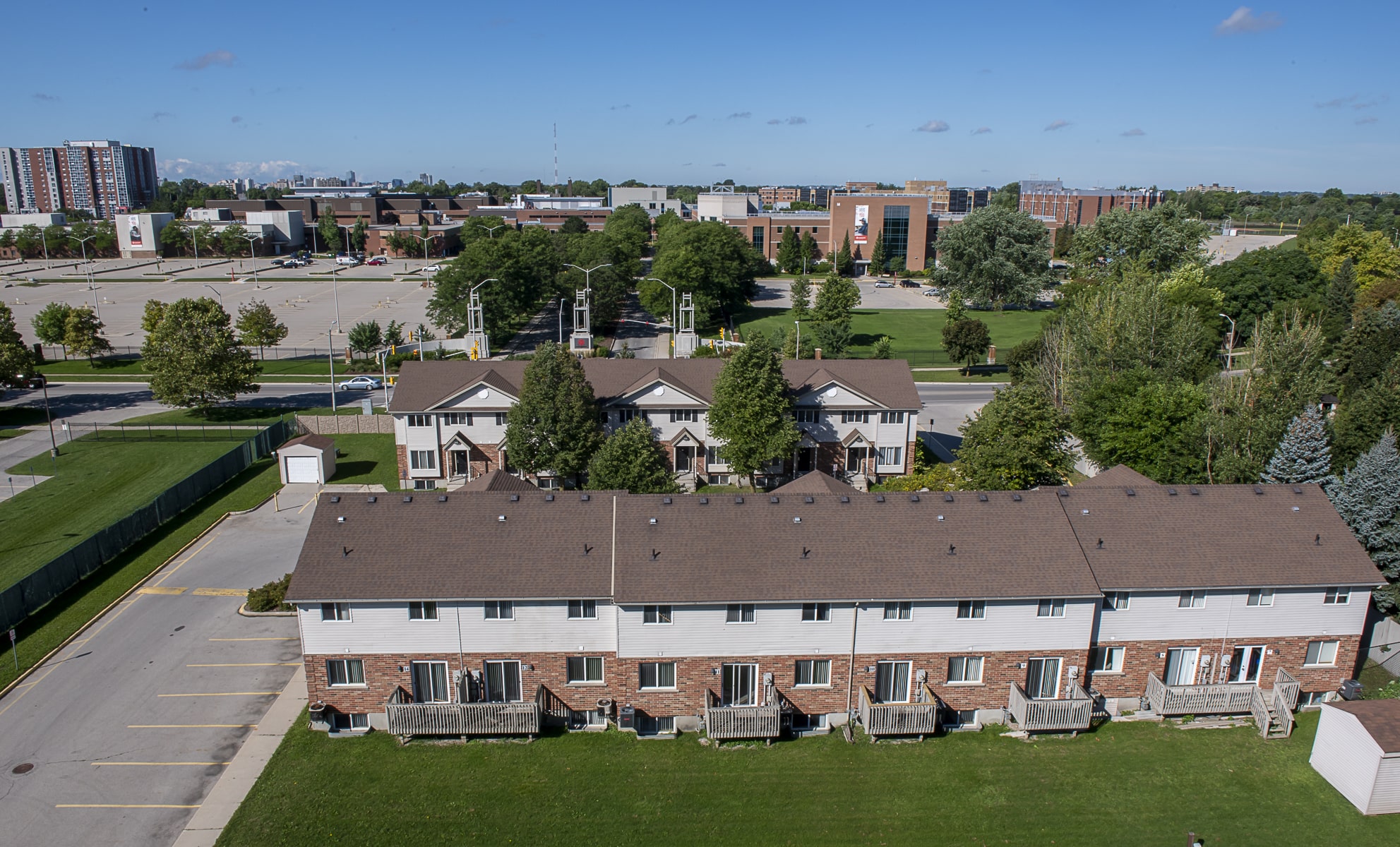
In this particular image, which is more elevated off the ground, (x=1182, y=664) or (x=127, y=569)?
(x=1182, y=664)

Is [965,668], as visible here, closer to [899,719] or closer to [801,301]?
[899,719]

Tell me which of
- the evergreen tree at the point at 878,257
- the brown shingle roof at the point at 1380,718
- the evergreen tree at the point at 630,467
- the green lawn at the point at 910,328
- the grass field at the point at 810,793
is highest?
the evergreen tree at the point at 878,257

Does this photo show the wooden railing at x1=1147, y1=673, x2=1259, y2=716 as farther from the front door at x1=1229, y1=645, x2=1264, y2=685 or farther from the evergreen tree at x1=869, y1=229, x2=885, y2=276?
the evergreen tree at x1=869, y1=229, x2=885, y2=276

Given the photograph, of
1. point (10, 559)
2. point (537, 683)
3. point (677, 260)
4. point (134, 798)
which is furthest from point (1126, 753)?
point (677, 260)

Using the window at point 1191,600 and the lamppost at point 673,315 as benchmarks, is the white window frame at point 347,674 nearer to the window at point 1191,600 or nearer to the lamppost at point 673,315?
the window at point 1191,600

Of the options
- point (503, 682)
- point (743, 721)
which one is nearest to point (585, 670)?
point (503, 682)

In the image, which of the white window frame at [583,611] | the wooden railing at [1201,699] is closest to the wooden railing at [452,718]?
the white window frame at [583,611]

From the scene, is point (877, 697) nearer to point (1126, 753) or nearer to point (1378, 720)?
point (1126, 753)
